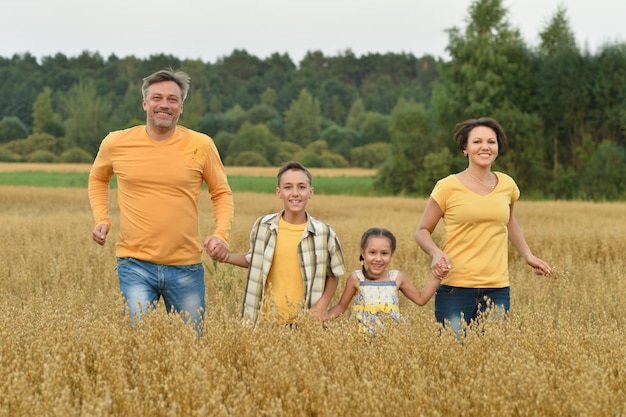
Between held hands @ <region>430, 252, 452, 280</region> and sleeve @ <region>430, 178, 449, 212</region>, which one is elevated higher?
sleeve @ <region>430, 178, 449, 212</region>

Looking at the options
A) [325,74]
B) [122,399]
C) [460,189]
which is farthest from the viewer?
[325,74]

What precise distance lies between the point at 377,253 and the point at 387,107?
95.9 m

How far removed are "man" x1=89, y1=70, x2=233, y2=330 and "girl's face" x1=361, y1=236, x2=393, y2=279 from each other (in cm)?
88

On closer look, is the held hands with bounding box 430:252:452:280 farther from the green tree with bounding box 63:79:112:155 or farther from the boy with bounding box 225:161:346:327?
the green tree with bounding box 63:79:112:155

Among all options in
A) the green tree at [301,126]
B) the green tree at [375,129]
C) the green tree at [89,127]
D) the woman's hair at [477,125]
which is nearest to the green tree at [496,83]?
the woman's hair at [477,125]

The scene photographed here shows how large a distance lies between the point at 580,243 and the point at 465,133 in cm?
739

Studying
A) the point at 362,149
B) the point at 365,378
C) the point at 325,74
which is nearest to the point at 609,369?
the point at 365,378

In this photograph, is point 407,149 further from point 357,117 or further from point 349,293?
point 357,117

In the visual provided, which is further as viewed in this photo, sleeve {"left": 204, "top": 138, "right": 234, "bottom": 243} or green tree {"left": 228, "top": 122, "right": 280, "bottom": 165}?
green tree {"left": 228, "top": 122, "right": 280, "bottom": 165}

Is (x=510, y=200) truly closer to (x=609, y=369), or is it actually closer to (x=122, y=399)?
(x=609, y=369)

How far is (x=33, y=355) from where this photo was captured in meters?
3.17

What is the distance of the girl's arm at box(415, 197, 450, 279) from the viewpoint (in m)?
4.12

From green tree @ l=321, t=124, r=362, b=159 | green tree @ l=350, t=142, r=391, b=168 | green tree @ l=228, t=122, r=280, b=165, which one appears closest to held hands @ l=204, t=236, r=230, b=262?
green tree @ l=228, t=122, r=280, b=165

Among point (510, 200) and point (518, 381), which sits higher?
point (510, 200)
